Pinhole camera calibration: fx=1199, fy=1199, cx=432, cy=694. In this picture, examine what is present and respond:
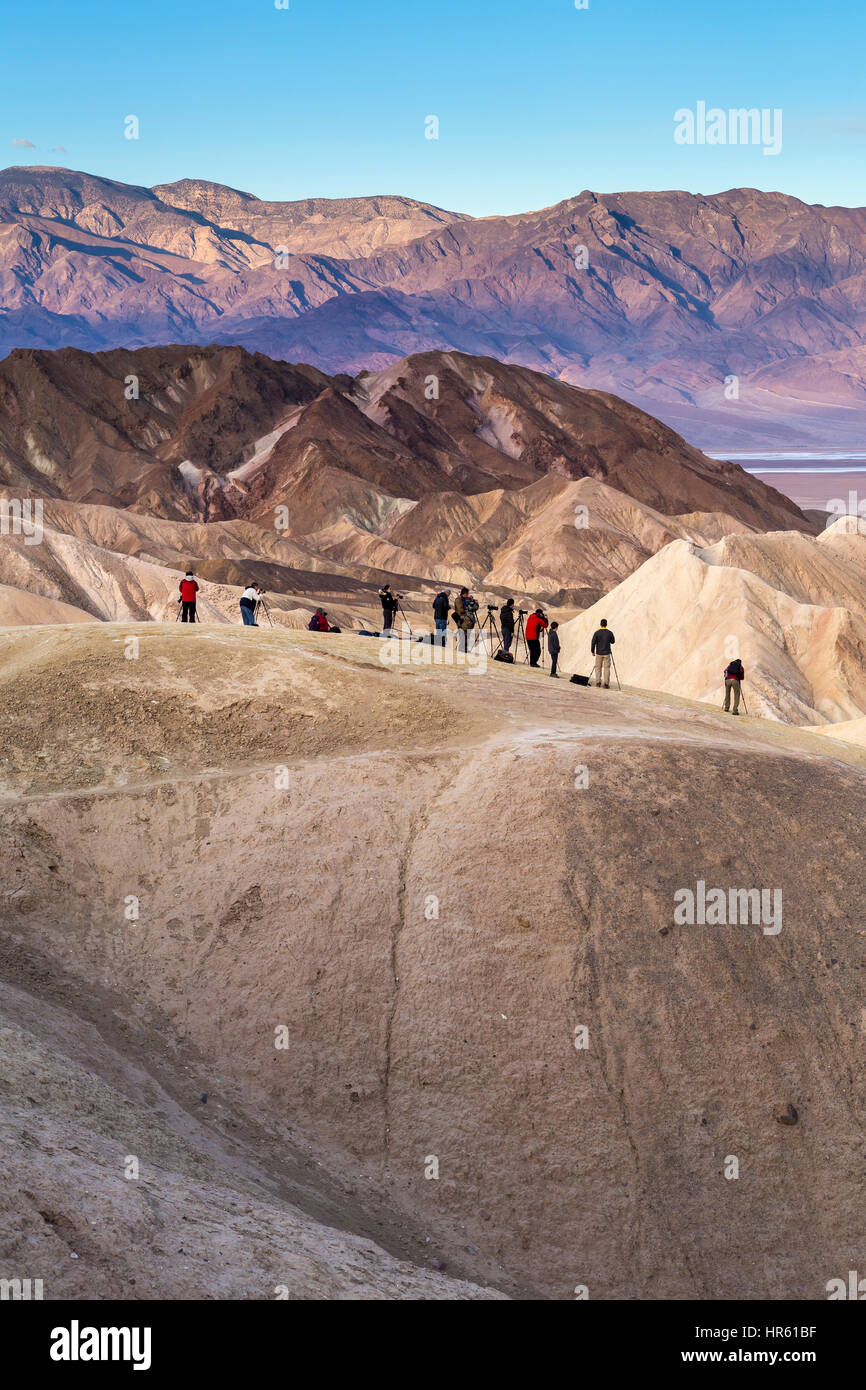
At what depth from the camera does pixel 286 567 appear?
9662 centimetres

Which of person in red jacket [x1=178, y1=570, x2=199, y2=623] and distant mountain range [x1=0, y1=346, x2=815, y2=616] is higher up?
distant mountain range [x1=0, y1=346, x2=815, y2=616]

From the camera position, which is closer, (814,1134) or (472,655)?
(814,1134)

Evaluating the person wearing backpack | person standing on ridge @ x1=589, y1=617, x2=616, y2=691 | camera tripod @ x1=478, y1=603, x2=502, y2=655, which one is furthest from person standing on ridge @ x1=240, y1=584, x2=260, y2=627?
the person wearing backpack

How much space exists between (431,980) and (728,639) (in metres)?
37.3

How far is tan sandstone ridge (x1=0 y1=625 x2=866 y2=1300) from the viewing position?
49.1 ft

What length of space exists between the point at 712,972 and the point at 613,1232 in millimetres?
4160

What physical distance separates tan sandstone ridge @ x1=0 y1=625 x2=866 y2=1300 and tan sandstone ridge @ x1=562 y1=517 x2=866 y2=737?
2684cm

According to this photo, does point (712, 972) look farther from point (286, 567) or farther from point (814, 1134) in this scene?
point (286, 567)

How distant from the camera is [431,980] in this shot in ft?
57.5

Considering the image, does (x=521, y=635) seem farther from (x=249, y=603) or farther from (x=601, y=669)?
(x=249, y=603)

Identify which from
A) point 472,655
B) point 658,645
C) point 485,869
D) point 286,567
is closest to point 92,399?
point 286,567

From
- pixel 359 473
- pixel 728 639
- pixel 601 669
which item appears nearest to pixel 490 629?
pixel 601 669

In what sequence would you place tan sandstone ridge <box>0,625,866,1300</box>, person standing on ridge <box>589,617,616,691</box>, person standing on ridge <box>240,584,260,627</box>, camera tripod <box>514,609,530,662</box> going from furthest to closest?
camera tripod <box>514,609,530,662</box> → person standing on ridge <box>240,584,260,627</box> → person standing on ridge <box>589,617,616,691</box> → tan sandstone ridge <box>0,625,866,1300</box>

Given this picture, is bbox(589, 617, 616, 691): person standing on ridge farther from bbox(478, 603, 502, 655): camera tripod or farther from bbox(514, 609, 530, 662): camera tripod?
bbox(478, 603, 502, 655): camera tripod
